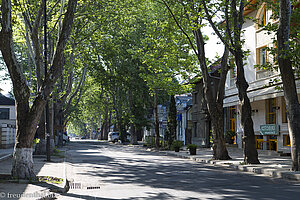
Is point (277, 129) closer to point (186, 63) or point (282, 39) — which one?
point (186, 63)

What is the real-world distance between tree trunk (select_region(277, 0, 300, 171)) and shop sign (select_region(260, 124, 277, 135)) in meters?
10.8

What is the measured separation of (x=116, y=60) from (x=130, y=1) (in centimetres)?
2318

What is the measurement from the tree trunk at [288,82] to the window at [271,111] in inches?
465

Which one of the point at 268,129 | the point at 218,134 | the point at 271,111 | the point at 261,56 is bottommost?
the point at 218,134

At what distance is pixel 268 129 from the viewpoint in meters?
25.9

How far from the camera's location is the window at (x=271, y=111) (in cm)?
2638

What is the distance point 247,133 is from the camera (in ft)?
58.9

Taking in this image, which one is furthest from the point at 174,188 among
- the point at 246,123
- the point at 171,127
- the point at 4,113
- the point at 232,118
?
the point at 4,113

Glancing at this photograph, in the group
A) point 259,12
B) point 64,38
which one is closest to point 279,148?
point 259,12

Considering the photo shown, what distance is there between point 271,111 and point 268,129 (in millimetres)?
1620

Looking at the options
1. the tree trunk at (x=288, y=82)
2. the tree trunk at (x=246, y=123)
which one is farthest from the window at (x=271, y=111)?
the tree trunk at (x=288, y=82)

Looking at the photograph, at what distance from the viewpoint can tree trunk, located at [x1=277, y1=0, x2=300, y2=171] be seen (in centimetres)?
1427

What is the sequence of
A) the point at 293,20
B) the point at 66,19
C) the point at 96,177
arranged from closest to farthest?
1. the point at 66,19
2. the point at 96,177
3. the point at 293,20

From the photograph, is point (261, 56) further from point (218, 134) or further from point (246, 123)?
point (246, 123)
